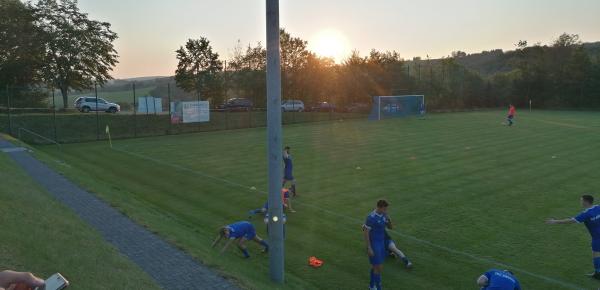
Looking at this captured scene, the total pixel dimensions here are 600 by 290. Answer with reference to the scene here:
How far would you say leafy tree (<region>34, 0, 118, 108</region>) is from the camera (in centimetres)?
4588

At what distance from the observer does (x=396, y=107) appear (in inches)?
2176

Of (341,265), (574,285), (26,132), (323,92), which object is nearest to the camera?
(574,285)

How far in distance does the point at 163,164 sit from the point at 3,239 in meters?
15.4

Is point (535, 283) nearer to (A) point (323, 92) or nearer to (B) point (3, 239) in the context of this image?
(B) point (3, 239)

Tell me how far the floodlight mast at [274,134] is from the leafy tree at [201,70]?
147ft

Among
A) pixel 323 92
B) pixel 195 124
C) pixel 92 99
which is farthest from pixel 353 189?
pixel 323 92

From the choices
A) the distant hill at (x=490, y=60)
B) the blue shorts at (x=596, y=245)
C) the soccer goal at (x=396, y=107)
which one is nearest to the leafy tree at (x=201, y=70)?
the soccer goal at (x=396, y=107)

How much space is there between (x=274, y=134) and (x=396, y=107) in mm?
48841

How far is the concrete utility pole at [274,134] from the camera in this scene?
26.3ft

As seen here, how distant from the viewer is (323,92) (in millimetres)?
60031

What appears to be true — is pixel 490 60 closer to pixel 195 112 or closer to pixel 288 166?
pixel 195 112

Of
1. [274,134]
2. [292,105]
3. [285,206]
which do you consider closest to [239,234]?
[274,134]

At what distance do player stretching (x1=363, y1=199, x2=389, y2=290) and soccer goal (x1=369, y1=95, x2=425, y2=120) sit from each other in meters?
44.1

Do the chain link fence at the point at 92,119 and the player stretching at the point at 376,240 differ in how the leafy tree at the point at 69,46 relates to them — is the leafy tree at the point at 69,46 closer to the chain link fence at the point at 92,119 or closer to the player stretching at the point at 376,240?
the chain link fence at the point at 92,119
